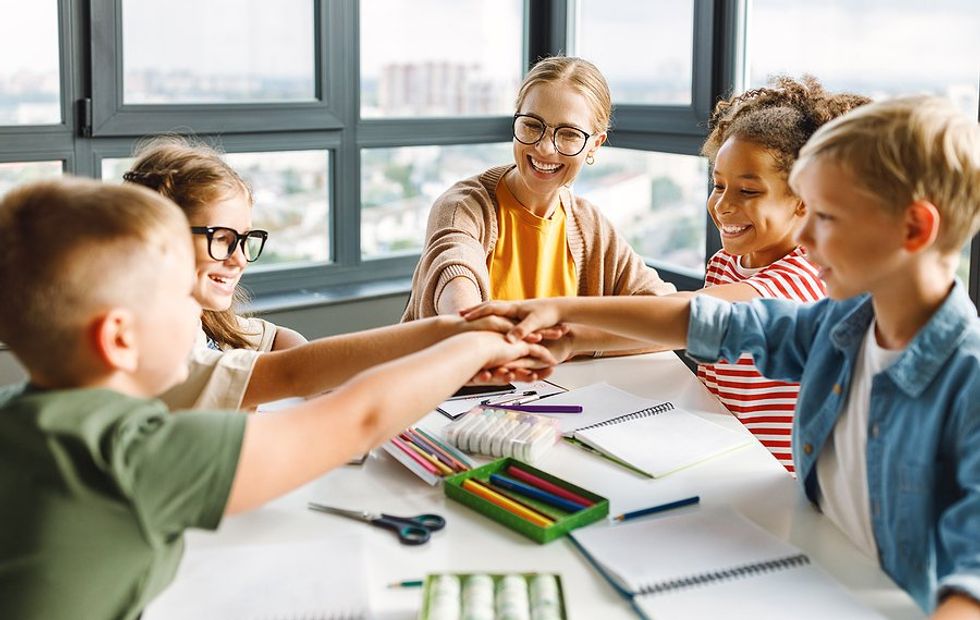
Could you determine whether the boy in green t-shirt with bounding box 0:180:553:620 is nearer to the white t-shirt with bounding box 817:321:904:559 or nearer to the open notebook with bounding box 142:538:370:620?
the open notebook with bounding box 142:538:370:620

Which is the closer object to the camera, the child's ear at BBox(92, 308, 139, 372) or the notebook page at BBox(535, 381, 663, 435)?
the child's ear at BBox(92, 308, 139, 372)

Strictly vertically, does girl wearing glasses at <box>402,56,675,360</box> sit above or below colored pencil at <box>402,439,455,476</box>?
above

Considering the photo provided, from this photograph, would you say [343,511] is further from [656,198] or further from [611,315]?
[656,198]

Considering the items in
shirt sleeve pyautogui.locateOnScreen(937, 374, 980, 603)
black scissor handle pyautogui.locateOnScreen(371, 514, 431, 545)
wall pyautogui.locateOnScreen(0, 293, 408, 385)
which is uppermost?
shirt sleeve pyautogui.locateOnScreen(937, 374, 980, 603)

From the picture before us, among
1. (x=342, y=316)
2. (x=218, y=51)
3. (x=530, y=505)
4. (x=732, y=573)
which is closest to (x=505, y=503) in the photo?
(x=530, y=505)

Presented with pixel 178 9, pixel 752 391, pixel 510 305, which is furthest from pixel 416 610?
pixel 178 9

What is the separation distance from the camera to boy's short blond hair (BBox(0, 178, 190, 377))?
3.08 ft

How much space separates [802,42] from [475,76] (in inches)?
49.9

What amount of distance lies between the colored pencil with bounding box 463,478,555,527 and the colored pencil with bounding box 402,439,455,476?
53 mm

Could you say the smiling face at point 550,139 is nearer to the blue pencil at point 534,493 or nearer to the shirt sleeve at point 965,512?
the blue pencil at point 534,493

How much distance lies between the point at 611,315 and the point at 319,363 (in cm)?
46

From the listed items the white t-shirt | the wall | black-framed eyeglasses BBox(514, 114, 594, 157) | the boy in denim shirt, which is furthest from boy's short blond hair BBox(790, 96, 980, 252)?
the wall

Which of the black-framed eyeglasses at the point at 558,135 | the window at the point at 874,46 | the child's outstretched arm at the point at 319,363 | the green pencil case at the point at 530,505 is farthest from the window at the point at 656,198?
the green pencil case at the point at 530,505

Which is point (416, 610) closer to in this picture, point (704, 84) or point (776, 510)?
point (776, 510)
